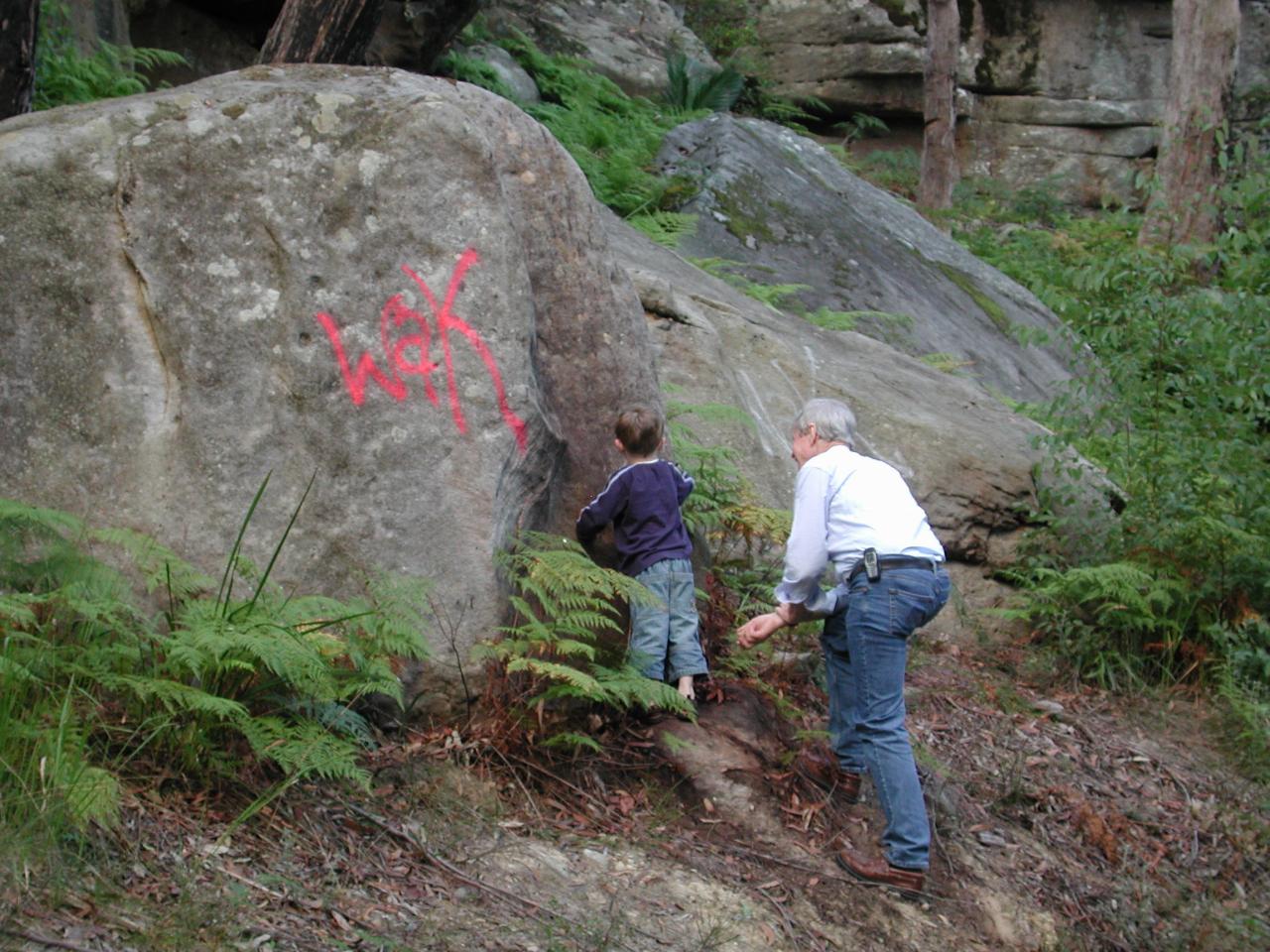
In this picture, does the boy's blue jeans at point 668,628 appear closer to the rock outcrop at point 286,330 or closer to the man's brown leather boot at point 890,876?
the rock outcrop at point 286,330

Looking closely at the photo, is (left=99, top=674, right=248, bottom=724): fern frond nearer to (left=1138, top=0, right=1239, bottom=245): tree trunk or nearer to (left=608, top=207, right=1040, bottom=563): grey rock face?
(left=608, top=207, right=1040, bottom=563): grey rock face

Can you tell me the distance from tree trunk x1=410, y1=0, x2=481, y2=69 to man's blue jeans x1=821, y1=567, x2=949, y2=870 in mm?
9842

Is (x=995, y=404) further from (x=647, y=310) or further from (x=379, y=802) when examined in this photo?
(x=379, y=802)

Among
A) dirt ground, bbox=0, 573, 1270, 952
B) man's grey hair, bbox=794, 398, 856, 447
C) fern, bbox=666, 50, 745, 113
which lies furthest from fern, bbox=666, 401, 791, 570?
fern, bbox=666, 50, 745, 113

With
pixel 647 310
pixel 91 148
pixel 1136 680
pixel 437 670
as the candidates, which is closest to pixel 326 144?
pixel 91 148

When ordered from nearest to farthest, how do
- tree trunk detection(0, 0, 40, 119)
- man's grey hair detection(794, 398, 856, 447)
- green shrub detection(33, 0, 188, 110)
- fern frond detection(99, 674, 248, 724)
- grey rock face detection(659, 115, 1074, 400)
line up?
1. fern frond detection(99, 674, 248, 724)
2. man's grey hair detection(794, 398, 856, 447)
3. tree trunk detection(0, 0, 40, 119)
4. green shrub detection(33, 0, 188, 110)
5. grey rock face detection(659, 115, 1074, 400)

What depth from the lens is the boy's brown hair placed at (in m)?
5.09

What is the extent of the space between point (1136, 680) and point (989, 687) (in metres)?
0.96

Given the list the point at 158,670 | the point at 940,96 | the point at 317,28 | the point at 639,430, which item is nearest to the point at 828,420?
the point at 639,430

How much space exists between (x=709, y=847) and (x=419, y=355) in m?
2.11

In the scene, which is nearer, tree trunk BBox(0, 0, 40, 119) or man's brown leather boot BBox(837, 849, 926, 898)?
man's brown leather boot BBox(837, 849, 926, 898)

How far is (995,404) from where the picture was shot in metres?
9.15

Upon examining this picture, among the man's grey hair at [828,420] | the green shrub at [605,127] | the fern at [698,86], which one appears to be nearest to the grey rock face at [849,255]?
the green shrub at [605,127]

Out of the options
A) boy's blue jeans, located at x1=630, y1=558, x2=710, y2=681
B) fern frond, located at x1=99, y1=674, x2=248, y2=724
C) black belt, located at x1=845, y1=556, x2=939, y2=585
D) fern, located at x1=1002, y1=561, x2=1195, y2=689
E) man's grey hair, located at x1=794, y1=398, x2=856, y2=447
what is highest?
man's grey hair, located at x1=794, y1=398, x2=856, y2=447
